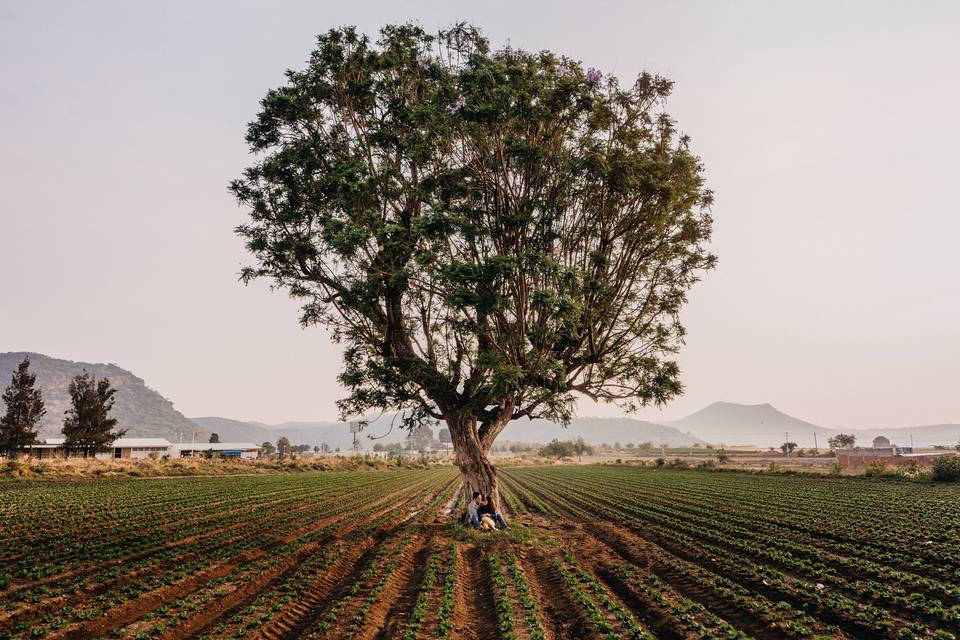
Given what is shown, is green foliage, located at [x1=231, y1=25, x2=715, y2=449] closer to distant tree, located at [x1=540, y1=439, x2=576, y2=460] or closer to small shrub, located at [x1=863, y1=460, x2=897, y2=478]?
small shrub, located at [x1=863, y1=460, x2=897, y2=478]

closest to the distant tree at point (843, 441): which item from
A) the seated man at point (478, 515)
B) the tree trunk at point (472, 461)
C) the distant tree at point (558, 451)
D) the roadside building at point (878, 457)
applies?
the roadside building at point (878, 457)

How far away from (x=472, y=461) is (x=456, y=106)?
1550cm

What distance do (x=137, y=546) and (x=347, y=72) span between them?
2100 centimetres

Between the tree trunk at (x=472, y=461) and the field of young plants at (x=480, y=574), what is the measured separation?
199 centimetres

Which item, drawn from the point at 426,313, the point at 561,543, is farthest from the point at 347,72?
the point at 561,543

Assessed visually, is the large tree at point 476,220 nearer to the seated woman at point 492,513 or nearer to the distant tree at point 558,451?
the seated woman at point 492,513

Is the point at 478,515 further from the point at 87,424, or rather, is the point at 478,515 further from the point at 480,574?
the point at 87,424

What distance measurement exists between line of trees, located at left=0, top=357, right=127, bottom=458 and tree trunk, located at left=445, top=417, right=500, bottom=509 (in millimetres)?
71507

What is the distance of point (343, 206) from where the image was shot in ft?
65.9

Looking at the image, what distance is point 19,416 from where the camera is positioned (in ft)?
219

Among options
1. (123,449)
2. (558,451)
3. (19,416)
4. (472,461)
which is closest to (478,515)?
(472,461)

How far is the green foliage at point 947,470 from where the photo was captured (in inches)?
1679

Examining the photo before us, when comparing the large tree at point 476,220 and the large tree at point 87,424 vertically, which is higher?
the large tree at point 476,220

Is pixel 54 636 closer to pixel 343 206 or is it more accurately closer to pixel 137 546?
pixel 137 546
